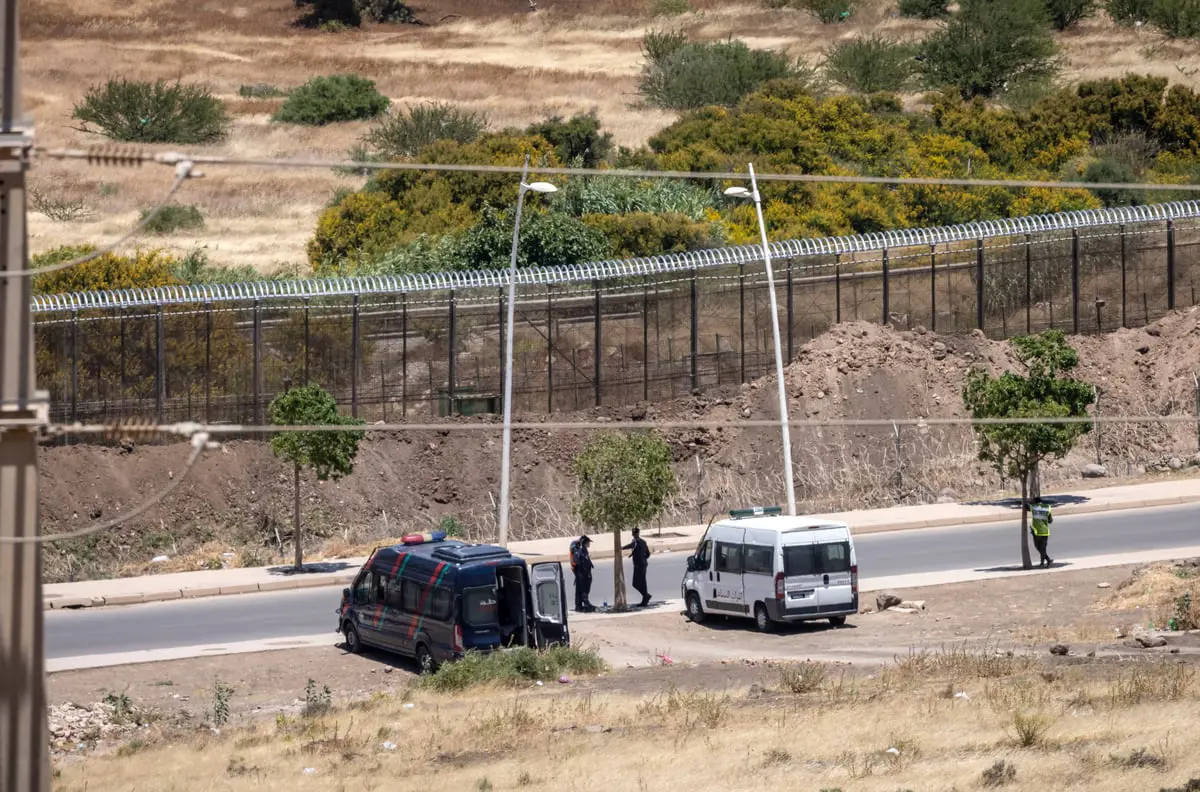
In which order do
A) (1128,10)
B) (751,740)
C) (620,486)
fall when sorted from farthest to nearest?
(1128,10) < (620,486) < (751,740)

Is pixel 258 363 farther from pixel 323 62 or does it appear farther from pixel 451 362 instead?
pixel 323 62

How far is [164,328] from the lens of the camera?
36.8 metres

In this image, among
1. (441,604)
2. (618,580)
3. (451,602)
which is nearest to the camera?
(451,602)

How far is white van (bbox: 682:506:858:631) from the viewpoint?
23188mm

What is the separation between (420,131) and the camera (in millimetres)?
70750

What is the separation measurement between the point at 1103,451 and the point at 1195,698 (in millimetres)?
22994

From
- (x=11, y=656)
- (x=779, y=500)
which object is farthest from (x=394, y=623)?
(x=779, y=500)

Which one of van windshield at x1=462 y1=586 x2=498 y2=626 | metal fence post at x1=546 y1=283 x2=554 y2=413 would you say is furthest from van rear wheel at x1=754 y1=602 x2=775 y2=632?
metal fence post at x1=546 y1=283 x2=554 y2=413

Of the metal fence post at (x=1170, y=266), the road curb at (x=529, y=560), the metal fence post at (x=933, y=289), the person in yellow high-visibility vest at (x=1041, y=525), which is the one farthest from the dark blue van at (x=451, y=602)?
the metal fence post at (x=1170, y=266)

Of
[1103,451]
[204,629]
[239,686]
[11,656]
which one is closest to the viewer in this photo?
[11,656]

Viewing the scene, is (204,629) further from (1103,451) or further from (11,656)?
(1103,451)

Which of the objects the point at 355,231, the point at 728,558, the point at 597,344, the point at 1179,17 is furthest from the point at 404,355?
the point at 1179,17

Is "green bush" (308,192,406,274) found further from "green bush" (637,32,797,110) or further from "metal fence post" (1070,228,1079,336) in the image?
"green bush" (637,32,797,110)

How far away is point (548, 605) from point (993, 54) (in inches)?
2362
